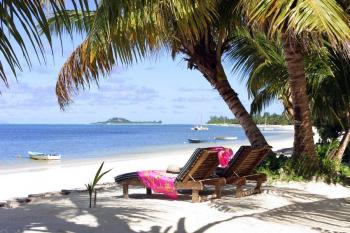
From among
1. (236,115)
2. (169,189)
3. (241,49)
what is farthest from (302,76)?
(169,189)

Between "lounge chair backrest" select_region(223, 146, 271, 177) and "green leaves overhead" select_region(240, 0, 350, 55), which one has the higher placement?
"green leaves overhead" select_region(240, 0, 350, 55)

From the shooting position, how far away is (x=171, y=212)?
5.88m

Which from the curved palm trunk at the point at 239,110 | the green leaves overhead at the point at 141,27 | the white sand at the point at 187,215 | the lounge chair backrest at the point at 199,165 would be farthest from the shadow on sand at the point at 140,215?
the curved palm trunk at the point at 239,110

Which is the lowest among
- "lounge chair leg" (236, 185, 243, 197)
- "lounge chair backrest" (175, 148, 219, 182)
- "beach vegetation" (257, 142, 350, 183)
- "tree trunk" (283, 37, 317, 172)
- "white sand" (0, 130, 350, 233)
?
"white sand" (0, 130, 350, 233)

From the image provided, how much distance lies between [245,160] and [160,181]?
128cm

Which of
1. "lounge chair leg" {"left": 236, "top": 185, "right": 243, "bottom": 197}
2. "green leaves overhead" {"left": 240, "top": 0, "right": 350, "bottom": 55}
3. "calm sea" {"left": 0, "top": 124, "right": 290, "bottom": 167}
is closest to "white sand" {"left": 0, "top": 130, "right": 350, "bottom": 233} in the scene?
"lounge chair leg" {"left": 236, "top": 185, "right": 243, "bottom": 197}

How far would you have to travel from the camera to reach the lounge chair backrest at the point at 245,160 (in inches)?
287

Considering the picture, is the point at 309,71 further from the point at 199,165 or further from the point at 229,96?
the point at 199,165

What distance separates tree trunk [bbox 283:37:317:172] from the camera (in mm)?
8938

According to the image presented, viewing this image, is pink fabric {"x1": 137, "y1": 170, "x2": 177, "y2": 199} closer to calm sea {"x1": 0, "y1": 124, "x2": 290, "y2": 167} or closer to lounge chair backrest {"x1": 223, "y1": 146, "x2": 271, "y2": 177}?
lounge chair backrest {"x1": 223, "y1": 146, "x2": 271, "y2": 177}

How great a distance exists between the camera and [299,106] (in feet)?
30.2

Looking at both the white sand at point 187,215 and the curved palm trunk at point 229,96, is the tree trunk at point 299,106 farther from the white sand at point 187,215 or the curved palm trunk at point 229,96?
the white sand at point 187,215

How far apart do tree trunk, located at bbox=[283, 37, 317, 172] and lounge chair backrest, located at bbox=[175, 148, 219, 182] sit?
118 inches

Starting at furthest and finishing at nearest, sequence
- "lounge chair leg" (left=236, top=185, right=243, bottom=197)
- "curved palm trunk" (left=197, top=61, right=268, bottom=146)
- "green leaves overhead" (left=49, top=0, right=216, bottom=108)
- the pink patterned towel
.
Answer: "curved palm trunk" (left=197, top=61, right=268, bottom=146), "lounge chair leg" (left=236, top=185, right=243, bottom=197), the pink patterned towel, "green leaves overhead" (left=49, top=0, right=216, bottom=108)
